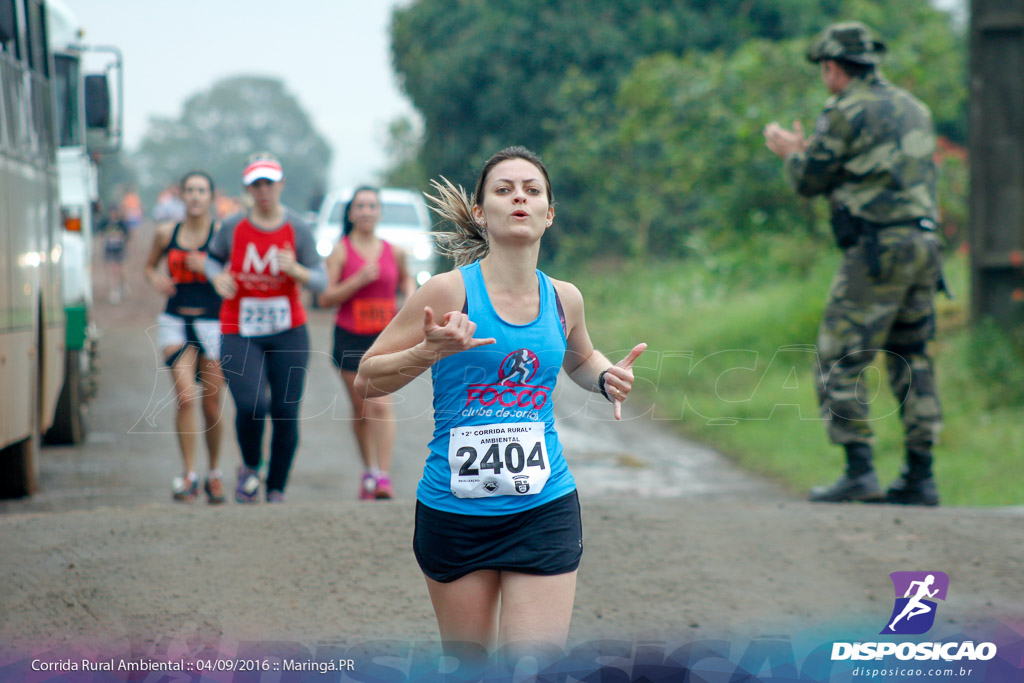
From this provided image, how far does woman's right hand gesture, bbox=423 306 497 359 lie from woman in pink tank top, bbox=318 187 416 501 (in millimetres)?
4054

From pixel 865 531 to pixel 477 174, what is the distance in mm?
3503

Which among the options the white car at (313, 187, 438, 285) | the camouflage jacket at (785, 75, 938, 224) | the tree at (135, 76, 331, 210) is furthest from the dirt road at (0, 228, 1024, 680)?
the tree at (135, 76, 331, 210)

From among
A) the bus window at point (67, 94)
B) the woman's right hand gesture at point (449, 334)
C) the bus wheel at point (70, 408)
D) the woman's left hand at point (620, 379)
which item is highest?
the bus window at point (67, 94)

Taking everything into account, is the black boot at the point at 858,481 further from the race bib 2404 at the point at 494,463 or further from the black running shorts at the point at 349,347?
the race bib 2404 at the point at 494,463

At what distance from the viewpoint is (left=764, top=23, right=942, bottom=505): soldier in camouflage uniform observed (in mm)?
6449

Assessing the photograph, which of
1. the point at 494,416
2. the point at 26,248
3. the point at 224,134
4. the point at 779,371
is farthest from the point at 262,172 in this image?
the point at 224,134

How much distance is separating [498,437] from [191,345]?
4.71 m

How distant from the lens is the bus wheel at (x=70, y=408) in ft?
33.1

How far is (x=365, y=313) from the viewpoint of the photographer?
7141 millimetres

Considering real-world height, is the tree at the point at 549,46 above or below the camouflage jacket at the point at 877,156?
above

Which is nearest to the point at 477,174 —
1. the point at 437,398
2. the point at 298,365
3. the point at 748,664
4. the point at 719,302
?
the point at 437,398

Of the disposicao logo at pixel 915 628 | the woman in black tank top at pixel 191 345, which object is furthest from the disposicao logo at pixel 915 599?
the woman in black tank top at pixel 191 345

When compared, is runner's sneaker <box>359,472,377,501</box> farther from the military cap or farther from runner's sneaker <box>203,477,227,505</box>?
the military cap

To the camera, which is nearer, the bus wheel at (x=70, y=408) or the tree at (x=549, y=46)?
the bus wheel at (x=70, y=408)
